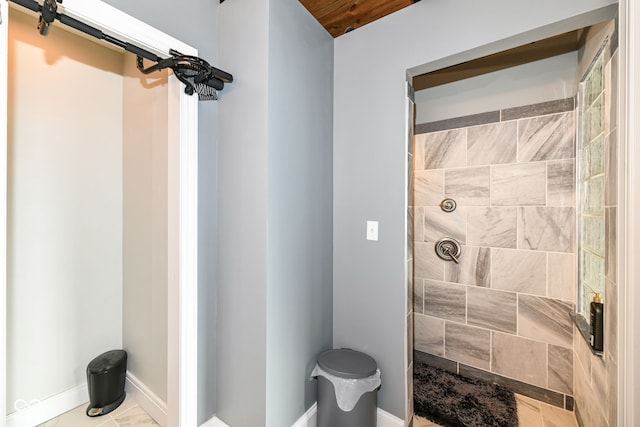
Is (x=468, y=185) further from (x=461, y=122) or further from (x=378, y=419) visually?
(x=378, y=419)

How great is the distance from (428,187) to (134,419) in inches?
106

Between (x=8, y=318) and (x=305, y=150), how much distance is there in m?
2.04

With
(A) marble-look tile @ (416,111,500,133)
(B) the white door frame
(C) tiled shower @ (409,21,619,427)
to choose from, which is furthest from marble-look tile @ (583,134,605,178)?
(B) the white door frame

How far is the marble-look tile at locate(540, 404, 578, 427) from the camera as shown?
68.1 inches

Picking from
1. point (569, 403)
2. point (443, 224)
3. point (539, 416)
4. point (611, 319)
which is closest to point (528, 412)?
point (539, 416)

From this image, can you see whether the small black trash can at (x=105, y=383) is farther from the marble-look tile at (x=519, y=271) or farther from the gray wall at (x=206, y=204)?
the marble-look tile at (x=519, y=271)

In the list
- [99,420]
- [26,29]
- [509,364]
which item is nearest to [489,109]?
[509,364]

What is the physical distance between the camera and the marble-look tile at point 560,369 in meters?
1.81

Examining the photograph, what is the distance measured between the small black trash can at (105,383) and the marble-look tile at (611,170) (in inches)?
113

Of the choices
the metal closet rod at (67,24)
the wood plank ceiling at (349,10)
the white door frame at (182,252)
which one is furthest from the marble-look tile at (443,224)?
the metal closet rod at (67,24)

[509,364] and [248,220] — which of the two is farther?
[509,364]

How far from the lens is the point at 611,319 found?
1.14 m

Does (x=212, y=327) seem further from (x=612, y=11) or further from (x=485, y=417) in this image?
(x=612, y=11)

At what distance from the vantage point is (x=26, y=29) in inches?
65.1
